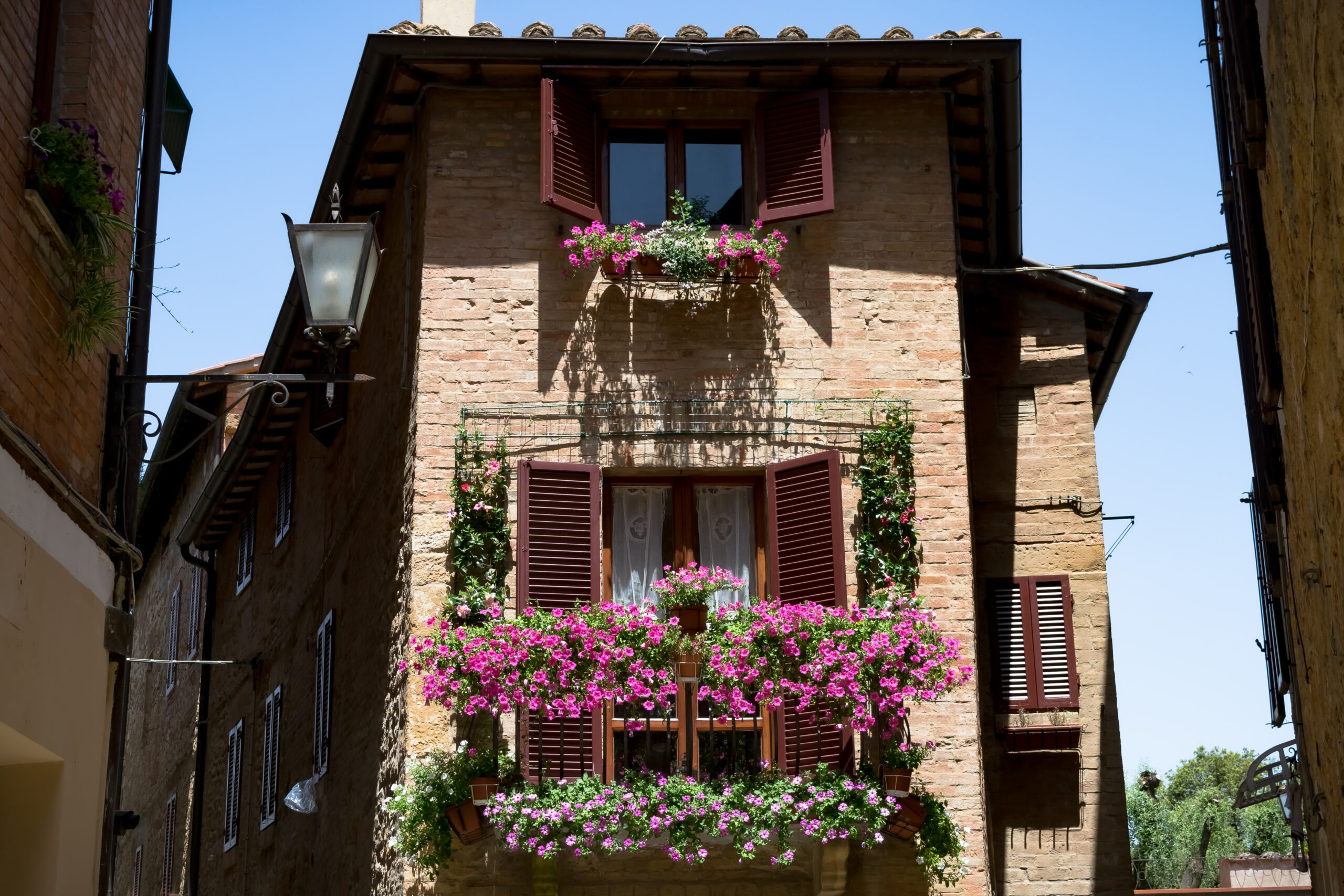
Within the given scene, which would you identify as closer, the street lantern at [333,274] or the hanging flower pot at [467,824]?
the street lantern at [333,274]

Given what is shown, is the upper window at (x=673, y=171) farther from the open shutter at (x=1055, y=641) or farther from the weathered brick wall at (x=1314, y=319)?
the weathered brick wall at (x=1314, y=319)

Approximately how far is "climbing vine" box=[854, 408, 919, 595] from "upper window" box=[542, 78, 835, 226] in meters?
1.74

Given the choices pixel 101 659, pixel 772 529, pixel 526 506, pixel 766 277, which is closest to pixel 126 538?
pixel 101 659

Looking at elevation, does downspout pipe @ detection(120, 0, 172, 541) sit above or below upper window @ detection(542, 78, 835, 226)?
below

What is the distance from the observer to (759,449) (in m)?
11.1

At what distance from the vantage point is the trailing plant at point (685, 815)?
9.60m

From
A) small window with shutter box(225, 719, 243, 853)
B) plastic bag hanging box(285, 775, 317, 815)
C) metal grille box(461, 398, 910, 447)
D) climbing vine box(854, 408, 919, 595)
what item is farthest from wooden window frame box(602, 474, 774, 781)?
small window with shutter box(225, 719, 243, 853)

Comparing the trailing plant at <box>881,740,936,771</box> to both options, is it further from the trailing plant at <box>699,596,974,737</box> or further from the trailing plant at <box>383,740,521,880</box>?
the trailing plant at <box>383,740,521,880</box>

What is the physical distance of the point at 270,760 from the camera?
15852 millimetres

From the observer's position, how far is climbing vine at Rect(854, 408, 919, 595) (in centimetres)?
1077

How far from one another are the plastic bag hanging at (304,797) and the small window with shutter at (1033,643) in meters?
5.67

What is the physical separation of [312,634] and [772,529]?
5666 mm

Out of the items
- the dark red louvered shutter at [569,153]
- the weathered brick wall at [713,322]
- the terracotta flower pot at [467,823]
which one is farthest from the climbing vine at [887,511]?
the terracotta flower pot at [467,823]

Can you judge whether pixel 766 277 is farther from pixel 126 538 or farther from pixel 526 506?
pixel 126 538
